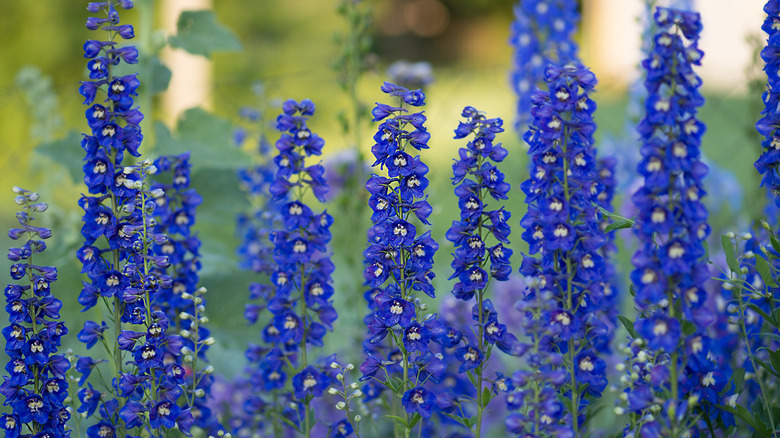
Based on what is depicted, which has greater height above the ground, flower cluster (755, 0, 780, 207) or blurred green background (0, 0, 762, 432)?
blurred green background (0, 0, 762, 432)

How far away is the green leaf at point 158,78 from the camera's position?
3113 millimetres

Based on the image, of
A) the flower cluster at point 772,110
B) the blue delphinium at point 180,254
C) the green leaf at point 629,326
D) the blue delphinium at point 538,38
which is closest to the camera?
the green leaf at point 629,326

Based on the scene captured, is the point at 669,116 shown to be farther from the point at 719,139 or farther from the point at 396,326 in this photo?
the point at 719,139

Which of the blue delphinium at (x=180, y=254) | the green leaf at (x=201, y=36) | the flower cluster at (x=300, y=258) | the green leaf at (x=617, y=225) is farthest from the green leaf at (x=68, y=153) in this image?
the green leaf at (x=617, y=225)

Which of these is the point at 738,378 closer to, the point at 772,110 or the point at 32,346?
the point at 772,110

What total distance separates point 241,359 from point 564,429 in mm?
2030

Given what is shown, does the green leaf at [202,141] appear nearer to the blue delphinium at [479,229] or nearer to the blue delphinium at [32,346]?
the blue delphinium at [32,346]

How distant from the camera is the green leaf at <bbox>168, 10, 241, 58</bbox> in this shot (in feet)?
10.3

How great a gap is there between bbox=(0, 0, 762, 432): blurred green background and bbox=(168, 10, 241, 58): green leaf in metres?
0.18

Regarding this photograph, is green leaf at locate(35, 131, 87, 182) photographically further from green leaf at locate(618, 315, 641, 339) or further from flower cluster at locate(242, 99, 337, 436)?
green leaf at locate(618, 315, 641, 339)

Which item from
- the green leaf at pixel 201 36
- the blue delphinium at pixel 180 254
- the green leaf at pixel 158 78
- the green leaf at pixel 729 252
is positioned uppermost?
the green leaf at pixel 201 36

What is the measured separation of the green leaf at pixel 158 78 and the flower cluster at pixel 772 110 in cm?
228

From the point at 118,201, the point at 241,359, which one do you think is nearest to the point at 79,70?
the point at 241,359

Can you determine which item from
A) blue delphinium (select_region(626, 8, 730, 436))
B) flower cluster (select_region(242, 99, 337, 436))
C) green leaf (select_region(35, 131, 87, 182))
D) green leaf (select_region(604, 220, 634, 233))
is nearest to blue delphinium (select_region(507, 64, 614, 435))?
green leaf (select_region(604, 220, 634, 233))
